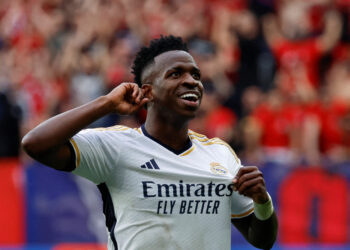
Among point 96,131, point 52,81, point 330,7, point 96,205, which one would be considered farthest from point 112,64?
point 96,131

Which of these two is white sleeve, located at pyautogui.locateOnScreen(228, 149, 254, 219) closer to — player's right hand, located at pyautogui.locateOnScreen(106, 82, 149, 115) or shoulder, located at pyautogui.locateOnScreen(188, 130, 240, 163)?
shoulder, located at pyautogui.locateOnScreen(188, 130, 240, 163)

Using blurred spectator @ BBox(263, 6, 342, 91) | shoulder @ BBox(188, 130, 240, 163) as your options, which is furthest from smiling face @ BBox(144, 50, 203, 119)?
blurred spectator @ BBox(263, 6, 342, 91)

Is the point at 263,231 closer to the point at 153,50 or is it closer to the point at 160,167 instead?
the point at 160,167

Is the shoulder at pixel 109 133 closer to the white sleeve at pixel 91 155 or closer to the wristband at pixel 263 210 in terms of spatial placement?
the white sleeve at pixel 91 155

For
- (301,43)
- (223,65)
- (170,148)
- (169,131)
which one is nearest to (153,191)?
(170,148)

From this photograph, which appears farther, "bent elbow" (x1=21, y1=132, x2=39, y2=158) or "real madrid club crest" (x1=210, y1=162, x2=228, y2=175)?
"real madrid club crest" (x1=210, y1=162, x2=228, y2=175)

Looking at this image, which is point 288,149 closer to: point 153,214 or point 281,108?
point 281,108

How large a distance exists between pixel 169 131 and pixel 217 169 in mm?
367

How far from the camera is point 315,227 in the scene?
9.27m

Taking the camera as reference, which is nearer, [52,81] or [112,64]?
[112,64]

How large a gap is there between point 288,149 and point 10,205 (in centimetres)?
Result: 415

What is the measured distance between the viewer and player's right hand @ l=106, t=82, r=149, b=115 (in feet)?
11.9

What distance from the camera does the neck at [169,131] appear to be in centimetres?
401

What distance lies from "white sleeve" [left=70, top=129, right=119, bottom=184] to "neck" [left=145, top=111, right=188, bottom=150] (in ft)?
1.21
